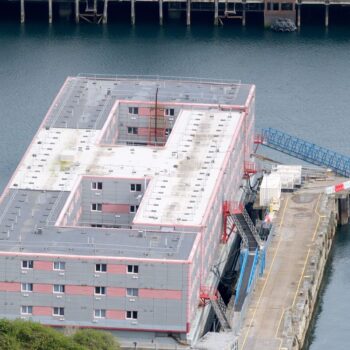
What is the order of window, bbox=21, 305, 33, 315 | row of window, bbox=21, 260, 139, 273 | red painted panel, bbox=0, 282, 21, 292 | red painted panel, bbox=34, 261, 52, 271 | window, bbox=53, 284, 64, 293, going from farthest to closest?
window, bbox=21, 305, 33, 315 < red painted panel, bbox=0, 282, 21, 292 < window, bbox=53, 284, 64, 293 < red painted panel, bbox=34, 261, 52, 271 < row of window, bbox=21, 260, 139, 273

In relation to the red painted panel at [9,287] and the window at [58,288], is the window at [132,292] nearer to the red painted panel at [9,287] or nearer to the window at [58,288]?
the window at [58,288]

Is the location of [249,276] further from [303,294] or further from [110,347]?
[110,347]

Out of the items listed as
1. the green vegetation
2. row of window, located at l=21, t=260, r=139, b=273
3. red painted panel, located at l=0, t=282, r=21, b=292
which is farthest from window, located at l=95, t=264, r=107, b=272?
the green vegetation

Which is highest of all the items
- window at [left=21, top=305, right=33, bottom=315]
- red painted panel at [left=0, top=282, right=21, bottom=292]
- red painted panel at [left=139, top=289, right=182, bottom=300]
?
red painted panel at [left=139, top=289, right=182, bottom=300]

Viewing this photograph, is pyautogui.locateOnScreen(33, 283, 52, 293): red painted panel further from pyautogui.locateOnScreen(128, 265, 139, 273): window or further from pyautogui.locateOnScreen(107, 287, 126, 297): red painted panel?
pyautogui.locateOnScreen(128, 265, 139, 273): window

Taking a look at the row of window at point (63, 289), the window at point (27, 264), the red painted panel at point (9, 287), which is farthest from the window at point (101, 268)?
the red painted panel at point (9, 287)

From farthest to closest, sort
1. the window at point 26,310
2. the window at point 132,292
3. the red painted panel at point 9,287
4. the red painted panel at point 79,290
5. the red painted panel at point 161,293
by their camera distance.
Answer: the window at point 26,310 < the red painted panel at point 9,287 < the red painted panel at point 79,290 < the window at point 132,292 < the red painted panel at point 161,293

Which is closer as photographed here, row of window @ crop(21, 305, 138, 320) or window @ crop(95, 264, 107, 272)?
window @ crop(95, 264, 107, 272)
